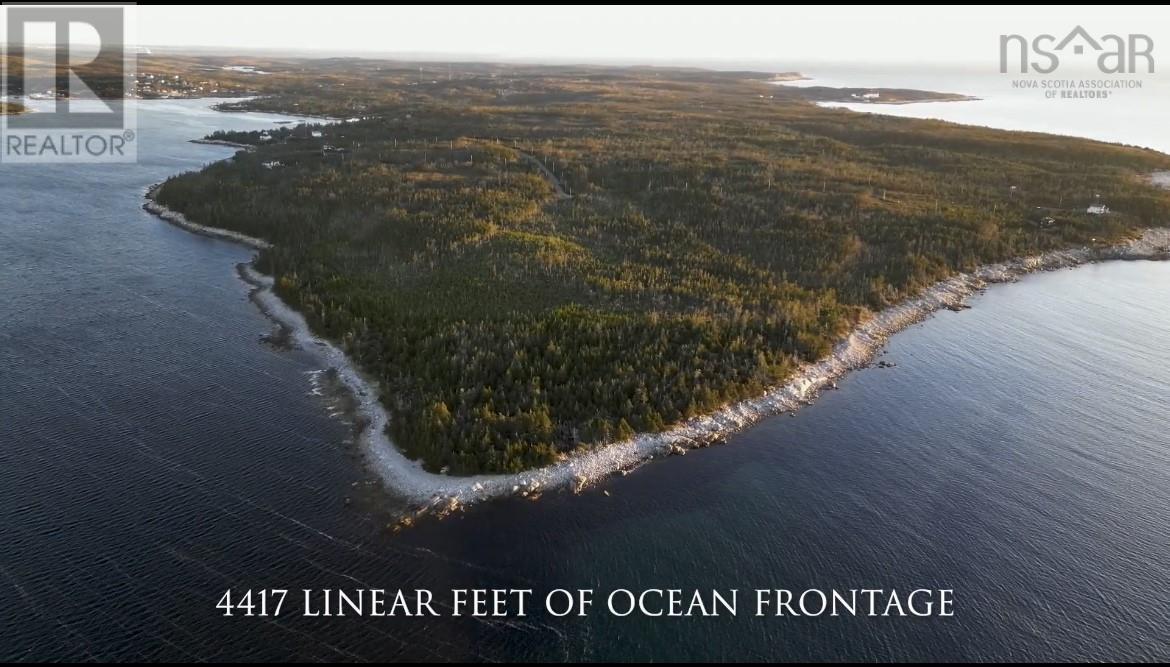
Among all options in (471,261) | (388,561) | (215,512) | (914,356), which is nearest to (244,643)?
(388,561)

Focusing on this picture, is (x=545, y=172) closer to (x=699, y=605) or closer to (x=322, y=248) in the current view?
(x=322, y=248)

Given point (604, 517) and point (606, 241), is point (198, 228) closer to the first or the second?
point (606, 241)

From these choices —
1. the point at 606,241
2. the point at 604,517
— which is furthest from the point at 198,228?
the point at 604,517

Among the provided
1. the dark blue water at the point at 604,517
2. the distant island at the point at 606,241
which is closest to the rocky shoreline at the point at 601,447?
the distant island at the point at 606,241

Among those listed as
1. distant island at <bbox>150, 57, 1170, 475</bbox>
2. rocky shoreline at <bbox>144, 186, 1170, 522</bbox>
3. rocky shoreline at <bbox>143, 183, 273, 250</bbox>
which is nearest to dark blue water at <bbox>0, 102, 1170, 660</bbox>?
rocky shoreline at <bbox>144, 186, 1170, 522</bbox>

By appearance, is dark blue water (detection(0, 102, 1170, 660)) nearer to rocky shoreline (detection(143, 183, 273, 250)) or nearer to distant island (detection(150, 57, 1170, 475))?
distant island (detection(150, 57, 1170, 475))

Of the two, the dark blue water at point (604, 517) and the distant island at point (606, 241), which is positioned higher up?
the distant island at point (606, 241)

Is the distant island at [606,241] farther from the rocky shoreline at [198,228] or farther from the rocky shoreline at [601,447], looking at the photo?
the rocky shoreline at [198,228]
